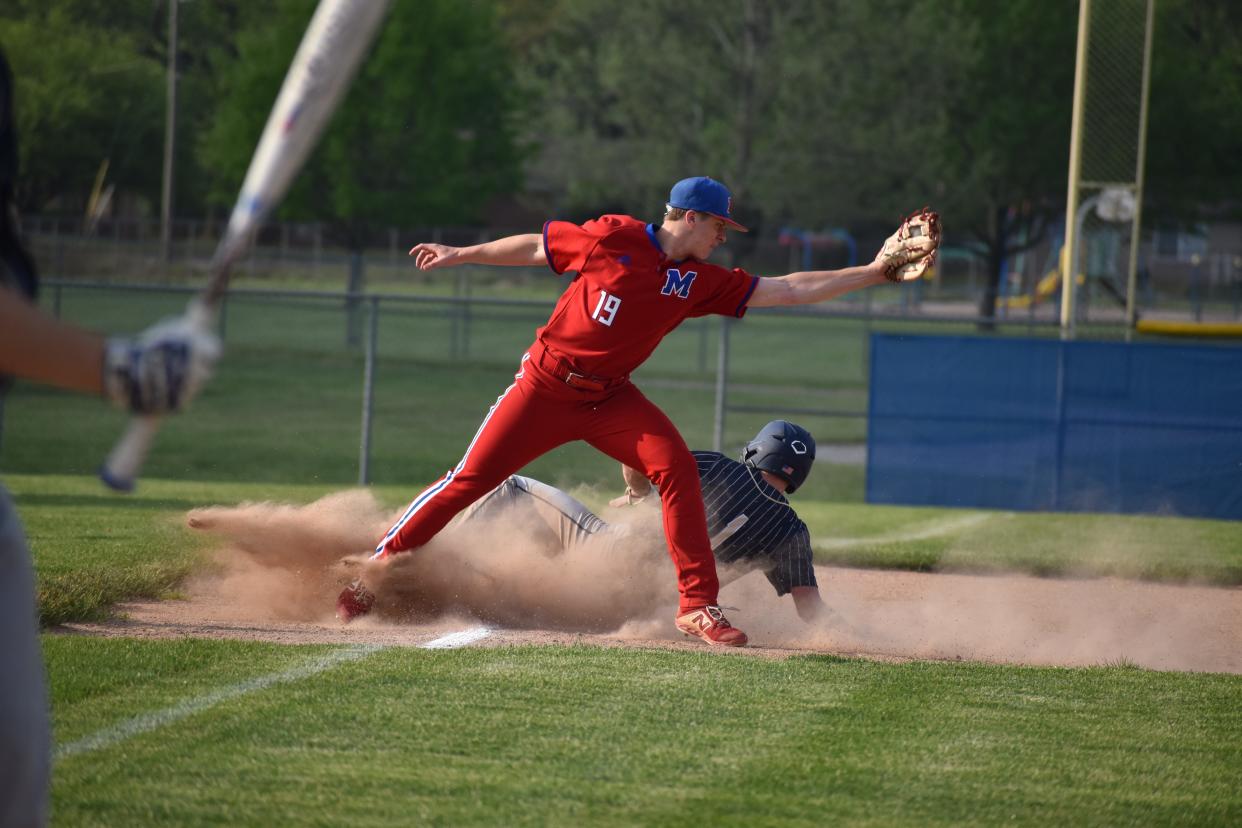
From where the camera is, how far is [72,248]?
33562 mm

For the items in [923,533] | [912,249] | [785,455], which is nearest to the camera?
[912,249]

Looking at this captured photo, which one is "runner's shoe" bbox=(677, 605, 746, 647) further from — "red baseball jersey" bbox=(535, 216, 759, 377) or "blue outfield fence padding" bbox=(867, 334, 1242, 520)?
"blue outfield fence padding" bbox=(867, 334, 1242, 520)

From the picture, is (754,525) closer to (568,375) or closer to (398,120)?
(568,375)

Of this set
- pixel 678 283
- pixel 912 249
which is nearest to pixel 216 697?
pixel 678 283

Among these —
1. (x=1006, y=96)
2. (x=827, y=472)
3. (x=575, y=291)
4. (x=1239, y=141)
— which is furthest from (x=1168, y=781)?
(x=1239, y=141)

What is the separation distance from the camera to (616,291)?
604 centimetres

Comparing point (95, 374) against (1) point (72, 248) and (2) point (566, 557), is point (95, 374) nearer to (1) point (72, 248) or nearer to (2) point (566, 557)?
(2) point (566, 557)

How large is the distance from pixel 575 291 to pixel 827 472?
10.9 meters

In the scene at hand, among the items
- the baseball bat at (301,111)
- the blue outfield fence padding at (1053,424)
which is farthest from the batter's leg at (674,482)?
the blue outfield fence padding at (1053,424)

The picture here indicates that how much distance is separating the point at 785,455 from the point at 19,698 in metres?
4.60

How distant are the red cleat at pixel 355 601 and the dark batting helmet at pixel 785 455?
2.02 m

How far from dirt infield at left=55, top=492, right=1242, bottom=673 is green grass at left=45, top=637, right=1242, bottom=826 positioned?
62cm

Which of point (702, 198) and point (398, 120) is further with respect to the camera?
point (398, 120)

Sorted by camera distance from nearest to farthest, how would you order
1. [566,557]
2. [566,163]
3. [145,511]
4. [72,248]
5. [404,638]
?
[404,638] → [566,557] → [145,511] → [72,248] → [566,163]
